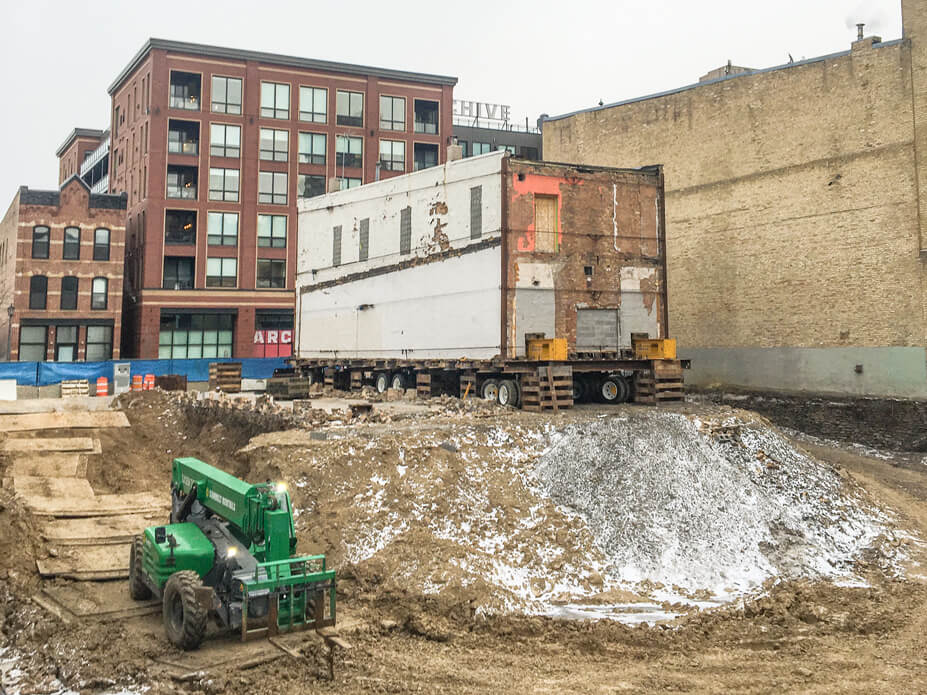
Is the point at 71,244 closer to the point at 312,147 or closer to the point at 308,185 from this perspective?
the point at 308,185

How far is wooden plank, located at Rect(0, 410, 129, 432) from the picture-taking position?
20.9m

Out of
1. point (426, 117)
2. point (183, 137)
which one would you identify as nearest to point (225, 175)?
point (183, 137)

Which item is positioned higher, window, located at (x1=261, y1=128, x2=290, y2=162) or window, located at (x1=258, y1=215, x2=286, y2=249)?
window, located at (x1=261, y1=128, x2=290, y2=162)

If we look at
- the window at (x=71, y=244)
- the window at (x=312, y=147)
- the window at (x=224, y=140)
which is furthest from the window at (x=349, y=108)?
Result: the window at (x=71, y=244)

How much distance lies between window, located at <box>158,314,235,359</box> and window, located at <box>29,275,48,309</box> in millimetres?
6675

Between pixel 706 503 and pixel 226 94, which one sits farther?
pixel 226 94

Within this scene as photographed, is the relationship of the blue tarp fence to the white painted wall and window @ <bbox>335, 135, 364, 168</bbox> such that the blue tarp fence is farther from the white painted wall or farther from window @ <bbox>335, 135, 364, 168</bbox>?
window @ <bbox>335, 135, 364, 168</bbox>

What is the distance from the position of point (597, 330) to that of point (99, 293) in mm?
35388

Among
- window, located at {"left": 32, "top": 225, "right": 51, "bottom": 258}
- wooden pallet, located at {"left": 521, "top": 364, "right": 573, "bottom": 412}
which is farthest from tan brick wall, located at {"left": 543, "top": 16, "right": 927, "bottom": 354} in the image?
window, located at {"left": 32, "top": 225, "right": 51, "bottom": 258}

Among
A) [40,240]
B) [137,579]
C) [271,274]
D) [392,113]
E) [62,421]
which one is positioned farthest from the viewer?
[392,113]

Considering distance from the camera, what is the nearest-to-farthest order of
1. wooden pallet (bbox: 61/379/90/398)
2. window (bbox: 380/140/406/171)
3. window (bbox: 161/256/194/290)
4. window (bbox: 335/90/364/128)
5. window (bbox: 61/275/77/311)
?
wooden pallet (bbox: 61/379/90/398), window (bbox: 61/275/77/311), window (bbox: 161/256/194/290), window (bbox: 335/90/364/128), window (bbox: 380/140/406/171)

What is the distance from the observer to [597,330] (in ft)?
70.3

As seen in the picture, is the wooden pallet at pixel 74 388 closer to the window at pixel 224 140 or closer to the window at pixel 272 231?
the window at pixel 272 231

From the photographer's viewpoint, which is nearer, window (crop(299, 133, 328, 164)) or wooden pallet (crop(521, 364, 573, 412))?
wooden pallet (crop(521, 364, 573, 412))
